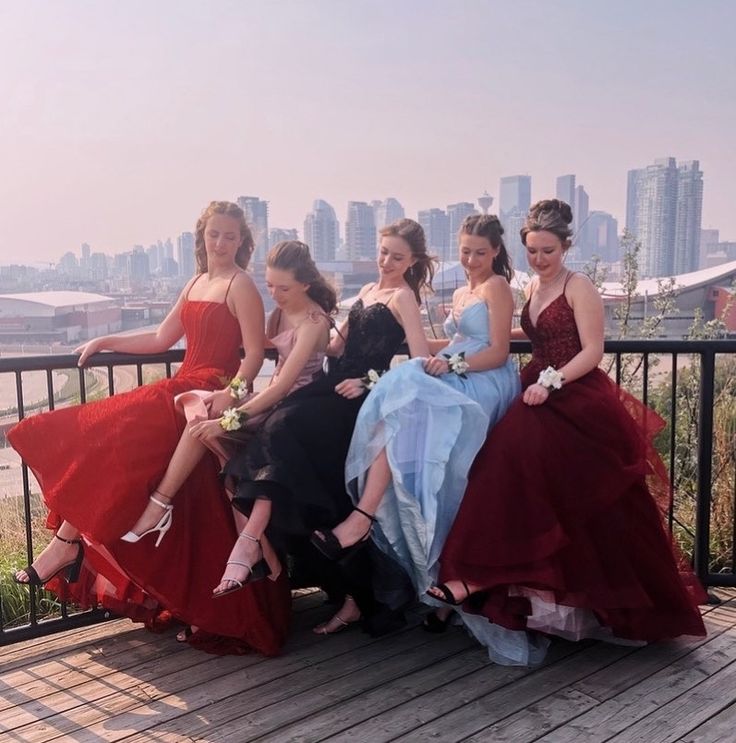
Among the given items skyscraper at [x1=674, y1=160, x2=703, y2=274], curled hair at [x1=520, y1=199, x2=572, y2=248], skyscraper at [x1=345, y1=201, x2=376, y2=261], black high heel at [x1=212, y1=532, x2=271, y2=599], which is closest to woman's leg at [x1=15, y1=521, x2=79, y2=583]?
black high heel at [x1=212, y1=532, x2=271, y2=599]

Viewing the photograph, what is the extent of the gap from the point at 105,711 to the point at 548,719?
4.60ft

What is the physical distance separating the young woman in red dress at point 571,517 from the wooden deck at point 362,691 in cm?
15

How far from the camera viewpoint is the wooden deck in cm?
248

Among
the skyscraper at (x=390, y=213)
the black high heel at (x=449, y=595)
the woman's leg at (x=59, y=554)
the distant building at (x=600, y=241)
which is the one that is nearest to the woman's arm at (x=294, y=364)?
the skyscraper at (x=390, y=213)

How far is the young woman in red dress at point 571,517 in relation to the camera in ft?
9.03

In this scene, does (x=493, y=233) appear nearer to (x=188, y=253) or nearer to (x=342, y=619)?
(x=342, y=619)

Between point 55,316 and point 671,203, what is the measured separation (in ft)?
110

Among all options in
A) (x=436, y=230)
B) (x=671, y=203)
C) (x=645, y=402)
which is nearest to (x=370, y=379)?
(x=645, y=402)

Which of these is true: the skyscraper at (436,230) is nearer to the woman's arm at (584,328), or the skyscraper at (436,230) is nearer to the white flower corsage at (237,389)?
the woman's arm at (584,328)

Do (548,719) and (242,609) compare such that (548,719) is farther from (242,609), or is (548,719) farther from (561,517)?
(242,609)

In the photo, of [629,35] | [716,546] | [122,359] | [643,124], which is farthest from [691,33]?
[643,124]

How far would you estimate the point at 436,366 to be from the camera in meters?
3.05

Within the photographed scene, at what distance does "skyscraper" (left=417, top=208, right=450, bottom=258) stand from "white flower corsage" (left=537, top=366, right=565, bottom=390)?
760 millimetres

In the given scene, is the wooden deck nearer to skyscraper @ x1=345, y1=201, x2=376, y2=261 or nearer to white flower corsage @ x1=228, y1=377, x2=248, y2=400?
white flower corsage @ x1=228, y1=377, x2=248, y2=400
